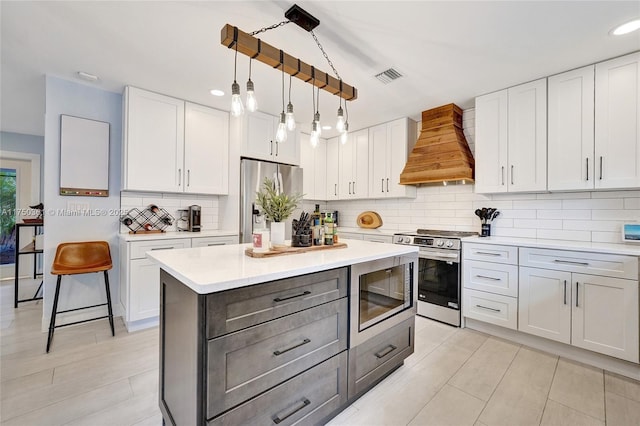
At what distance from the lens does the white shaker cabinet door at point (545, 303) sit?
2340 mm

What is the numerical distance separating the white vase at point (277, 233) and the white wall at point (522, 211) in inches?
103

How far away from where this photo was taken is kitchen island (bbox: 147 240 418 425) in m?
1.10

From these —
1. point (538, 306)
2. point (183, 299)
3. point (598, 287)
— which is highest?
point (183, 299)

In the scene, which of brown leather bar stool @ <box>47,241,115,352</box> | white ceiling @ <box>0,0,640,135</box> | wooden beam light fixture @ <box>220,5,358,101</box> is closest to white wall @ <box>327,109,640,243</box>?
white ceiling @ <box>0,0,640,135</box>

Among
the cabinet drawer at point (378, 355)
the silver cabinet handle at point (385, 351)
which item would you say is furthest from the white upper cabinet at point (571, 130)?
the silver cabinet handle at point (385, 351)

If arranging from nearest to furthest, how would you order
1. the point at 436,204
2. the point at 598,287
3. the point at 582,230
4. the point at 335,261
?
the point at 335,261, the point at 598,287, the point at 582,230, the point at 436,204

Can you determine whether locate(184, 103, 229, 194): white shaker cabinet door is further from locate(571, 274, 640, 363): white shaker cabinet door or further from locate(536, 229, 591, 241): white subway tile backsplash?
locate(571, 274, 640, 363): white shaker cabinet door

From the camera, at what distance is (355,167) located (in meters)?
4.42

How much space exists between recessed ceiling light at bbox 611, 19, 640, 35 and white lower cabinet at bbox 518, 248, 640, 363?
1.60m

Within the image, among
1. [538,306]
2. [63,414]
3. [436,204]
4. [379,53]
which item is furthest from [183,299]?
[436,204]

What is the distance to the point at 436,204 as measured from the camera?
3.80m

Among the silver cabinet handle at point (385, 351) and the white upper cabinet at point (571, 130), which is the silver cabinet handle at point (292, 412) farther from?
the white upper cabinet at point (571, 130)

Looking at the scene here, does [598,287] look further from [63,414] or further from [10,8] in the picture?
[10,8]

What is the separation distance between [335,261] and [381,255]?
0.42 m
